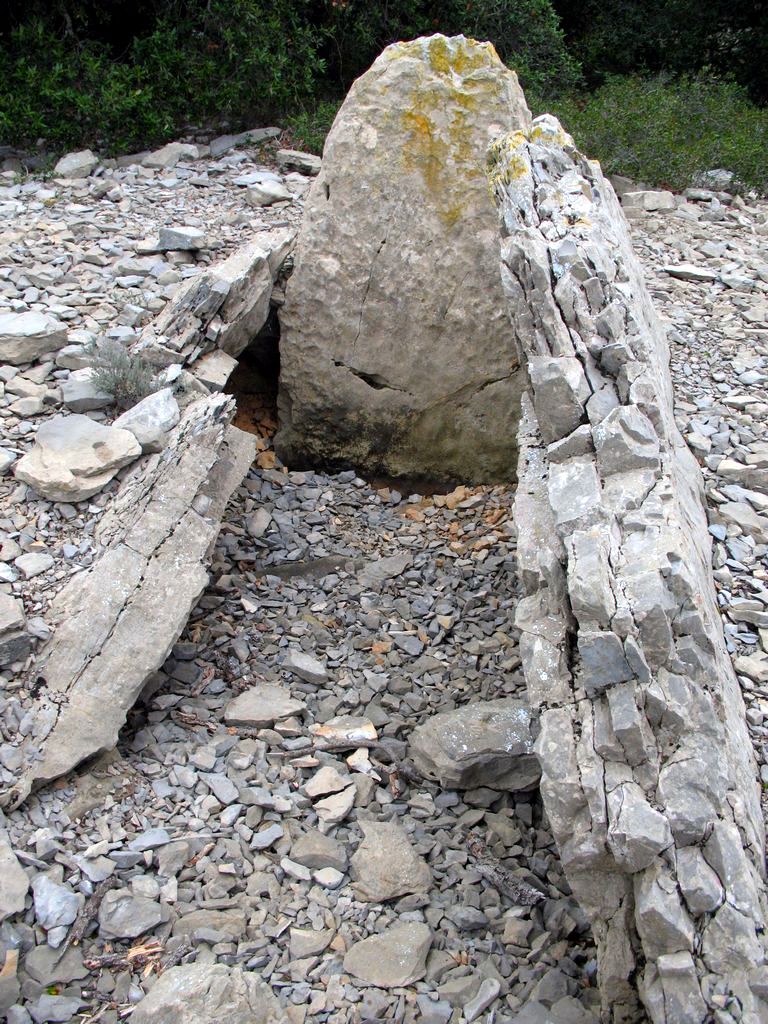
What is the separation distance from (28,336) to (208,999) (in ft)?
11.9

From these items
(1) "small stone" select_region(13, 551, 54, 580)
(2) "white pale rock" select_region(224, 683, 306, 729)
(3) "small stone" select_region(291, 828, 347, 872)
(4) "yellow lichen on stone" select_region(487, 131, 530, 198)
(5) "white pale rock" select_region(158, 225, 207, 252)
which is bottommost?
(2) "white pale rock" select_region(224, 683, 306, 729)

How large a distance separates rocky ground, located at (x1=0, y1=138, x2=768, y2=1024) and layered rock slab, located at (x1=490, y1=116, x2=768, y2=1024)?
0.54 metres

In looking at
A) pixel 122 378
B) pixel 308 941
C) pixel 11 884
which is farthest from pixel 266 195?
pixel 308 941

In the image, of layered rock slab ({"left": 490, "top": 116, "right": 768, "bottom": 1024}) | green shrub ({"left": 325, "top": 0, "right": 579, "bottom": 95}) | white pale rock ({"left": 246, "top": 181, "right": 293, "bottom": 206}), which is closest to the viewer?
layered rock slab ({"left": 490, "top": 116, "right": 768, "bottom": 1024})

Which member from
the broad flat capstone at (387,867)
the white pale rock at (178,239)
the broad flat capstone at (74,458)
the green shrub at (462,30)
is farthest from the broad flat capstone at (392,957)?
the green shrub at (462,30)

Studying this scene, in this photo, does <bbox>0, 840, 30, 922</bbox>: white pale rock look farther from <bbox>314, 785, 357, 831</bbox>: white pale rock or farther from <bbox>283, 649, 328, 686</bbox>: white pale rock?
<bbox>283, 649, 328, 686</bbox>: white pale rock

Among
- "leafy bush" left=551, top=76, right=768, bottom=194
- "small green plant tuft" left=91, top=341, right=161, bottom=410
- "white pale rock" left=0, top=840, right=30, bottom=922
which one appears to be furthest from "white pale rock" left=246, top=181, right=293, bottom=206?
"white pale rock" left=0, top=840, right=30, bottom=922

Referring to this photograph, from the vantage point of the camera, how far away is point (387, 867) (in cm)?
354

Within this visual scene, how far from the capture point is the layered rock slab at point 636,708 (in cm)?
236

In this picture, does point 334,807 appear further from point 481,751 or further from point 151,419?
point 151,419

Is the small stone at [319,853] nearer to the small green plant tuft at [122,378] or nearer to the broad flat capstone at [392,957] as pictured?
the broad flat capstone at [392,957]

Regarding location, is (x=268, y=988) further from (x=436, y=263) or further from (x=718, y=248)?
(x=718, y=248)

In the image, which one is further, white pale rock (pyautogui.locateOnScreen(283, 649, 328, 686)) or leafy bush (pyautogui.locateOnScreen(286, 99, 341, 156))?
leafy bush (pyautogui.locateOnScreen(286, 99, 341, 156))

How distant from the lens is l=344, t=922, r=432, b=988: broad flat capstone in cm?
314
